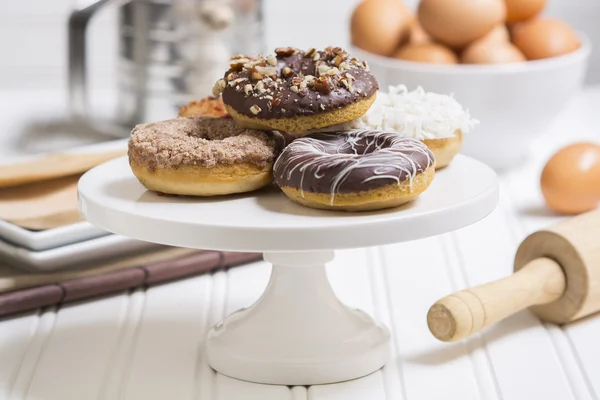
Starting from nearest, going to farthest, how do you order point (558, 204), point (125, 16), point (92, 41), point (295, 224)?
point (295, 224) → point (558, 204) → point (125, 16) → point (92, 41)

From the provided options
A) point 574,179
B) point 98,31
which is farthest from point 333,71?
point 98,31

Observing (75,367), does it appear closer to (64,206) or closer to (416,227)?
(64,206)

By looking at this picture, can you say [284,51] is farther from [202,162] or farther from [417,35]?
[417,35]

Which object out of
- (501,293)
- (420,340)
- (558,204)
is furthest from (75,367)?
(558,204)

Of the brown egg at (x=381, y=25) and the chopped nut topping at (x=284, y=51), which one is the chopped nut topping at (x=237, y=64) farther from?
the brown egg at (x=381, y=25)

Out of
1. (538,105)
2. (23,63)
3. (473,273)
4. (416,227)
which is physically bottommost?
(23,63)
